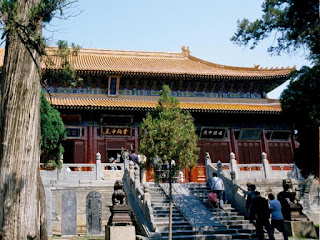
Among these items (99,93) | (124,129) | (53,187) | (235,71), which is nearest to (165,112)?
(53,187)

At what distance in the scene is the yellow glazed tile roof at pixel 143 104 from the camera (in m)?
14.3

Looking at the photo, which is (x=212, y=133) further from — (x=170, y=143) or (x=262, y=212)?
(x=262, y=212)

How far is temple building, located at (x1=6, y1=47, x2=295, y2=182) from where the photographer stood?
602 inches

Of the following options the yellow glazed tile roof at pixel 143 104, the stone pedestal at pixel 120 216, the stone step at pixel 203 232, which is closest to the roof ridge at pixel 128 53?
the yellow glazed tile roof at pixel 143 104

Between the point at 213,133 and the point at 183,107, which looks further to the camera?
the point at 213,133

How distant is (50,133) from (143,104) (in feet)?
18.8

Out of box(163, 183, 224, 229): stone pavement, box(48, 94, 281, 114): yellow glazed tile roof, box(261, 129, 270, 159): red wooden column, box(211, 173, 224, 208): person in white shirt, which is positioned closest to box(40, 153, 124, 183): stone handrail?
box(163, 183, 224, 229): stone pavement

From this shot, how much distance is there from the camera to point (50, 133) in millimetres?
11023

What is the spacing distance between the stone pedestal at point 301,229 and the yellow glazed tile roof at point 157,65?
984cm

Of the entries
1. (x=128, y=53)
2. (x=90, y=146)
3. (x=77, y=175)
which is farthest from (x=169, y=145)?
(x=128, y=53)

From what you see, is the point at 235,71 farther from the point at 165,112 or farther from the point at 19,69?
the point at 19,69

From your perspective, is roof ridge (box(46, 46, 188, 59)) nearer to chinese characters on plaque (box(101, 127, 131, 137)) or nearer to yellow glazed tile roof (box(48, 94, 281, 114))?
yellow glazed tile roof (box(48, 94, 281, 114))

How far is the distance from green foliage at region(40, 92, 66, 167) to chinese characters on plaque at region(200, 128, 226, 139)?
293 inches

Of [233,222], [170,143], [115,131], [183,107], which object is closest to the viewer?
[170,143]
